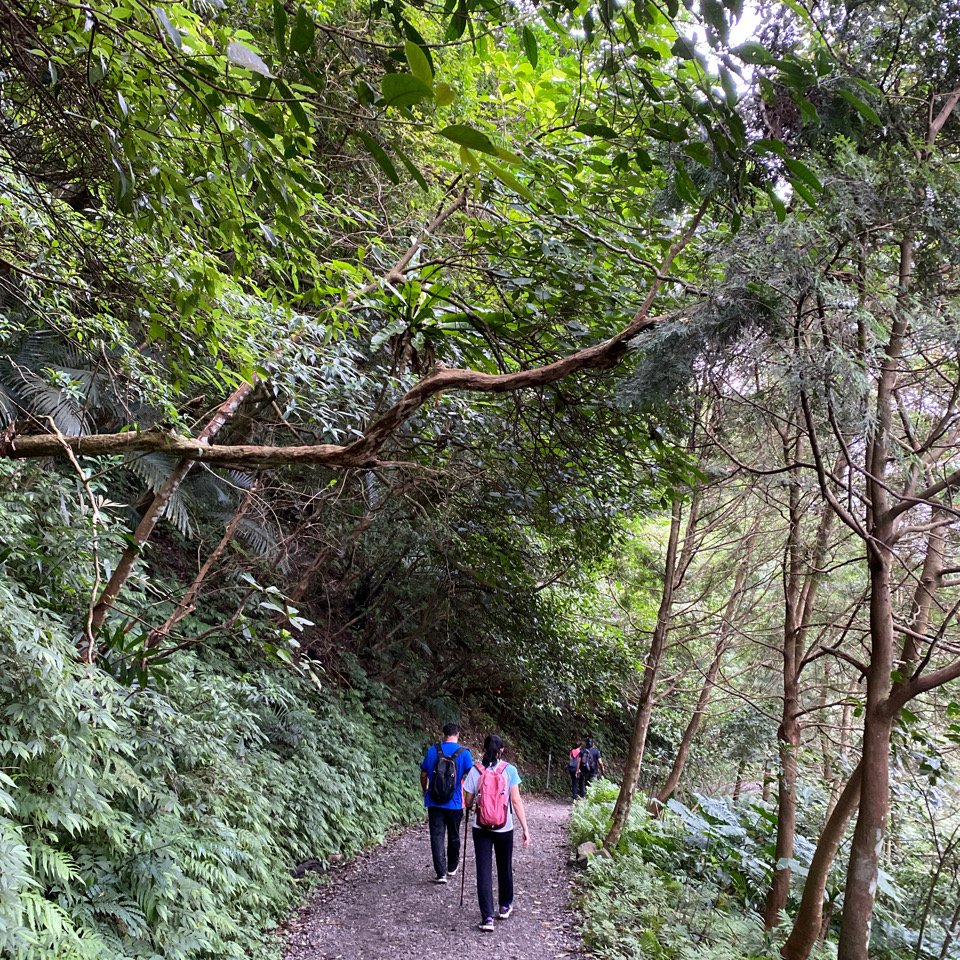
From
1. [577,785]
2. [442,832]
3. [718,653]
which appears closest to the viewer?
[442,832]

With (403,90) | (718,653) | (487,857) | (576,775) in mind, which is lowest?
(576,775)

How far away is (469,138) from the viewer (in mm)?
865

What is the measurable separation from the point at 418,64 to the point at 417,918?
6.81 meters

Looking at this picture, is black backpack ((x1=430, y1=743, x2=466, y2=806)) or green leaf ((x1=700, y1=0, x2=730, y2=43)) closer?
green leaf ((x1=700, y1=0, x2=730, y2=43))

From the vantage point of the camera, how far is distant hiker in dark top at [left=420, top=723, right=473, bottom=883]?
677cm

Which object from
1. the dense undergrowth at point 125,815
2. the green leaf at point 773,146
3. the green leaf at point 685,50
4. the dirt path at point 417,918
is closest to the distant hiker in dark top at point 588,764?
the dirt path at point 417,918

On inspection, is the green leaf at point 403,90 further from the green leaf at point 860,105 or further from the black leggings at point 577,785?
the black leggings at point 577,785

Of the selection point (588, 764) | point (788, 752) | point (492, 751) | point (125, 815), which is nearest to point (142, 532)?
point (125, 815)

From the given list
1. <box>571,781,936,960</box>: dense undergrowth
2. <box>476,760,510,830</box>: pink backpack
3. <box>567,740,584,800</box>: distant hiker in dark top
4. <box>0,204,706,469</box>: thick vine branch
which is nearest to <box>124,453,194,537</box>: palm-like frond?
<box>0,204,706,469</box>: thick vine branch

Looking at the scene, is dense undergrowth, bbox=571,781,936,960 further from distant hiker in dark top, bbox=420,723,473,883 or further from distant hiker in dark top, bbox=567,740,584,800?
distant hiker in dark top, bbox=567,740,584,800

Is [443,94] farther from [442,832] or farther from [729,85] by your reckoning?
[442,832]

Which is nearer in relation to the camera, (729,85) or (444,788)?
(729,85)

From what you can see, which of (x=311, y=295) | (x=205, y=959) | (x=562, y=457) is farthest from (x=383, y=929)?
(x=311, y=295)

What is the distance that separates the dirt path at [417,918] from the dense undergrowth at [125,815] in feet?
1.58
